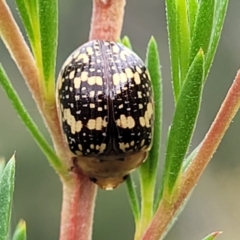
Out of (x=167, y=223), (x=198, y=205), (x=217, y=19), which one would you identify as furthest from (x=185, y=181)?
(x=198, y=205)

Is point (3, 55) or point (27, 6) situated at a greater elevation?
point (27, 6)

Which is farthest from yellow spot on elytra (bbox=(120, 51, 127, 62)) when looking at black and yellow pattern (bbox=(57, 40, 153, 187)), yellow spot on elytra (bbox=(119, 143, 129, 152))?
yellow spot on elytra (bbox=(119, 143, 129, 152))

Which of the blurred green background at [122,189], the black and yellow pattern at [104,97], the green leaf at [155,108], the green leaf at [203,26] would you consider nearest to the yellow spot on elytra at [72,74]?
the black and yellow pattern at [104,97]

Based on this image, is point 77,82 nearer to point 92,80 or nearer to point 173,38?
point 92,80

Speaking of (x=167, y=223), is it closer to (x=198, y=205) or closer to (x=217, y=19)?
(x=217, y=19)

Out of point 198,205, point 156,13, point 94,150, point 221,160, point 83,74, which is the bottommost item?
point 198,205

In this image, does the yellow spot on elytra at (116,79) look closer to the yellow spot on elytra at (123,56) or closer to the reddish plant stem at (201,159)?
the yellow spot on elytra at (123,56)

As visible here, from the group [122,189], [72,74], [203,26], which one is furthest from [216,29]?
[122,189]
